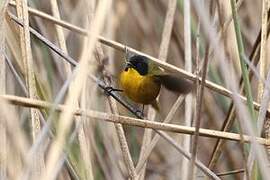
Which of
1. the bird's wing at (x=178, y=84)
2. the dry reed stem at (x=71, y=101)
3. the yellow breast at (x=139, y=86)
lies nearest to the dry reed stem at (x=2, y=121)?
the dry reed stem at (x=71, y=101)

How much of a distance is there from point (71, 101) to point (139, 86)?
95 centimetres

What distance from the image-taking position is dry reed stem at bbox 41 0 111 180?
0.87 metres

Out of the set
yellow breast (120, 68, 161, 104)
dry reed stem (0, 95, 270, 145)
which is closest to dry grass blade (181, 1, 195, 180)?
yellow breast (120, 68, 161, 104)

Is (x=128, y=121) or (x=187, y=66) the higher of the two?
(x=187, y=66)

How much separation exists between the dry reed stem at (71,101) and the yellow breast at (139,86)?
0.88m

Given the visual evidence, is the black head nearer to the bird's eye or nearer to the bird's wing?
the bird's eye

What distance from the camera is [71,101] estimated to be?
3.04 feet

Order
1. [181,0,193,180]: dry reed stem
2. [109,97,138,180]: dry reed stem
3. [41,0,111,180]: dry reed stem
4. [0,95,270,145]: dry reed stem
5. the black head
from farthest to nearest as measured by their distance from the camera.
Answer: the black head
[181,0,193,180]: dry reed stem
[109,97,138,180]: dry reed stem
[0,95,270,145]: dry reed stem
[41,0,111,180]: dry reed stem

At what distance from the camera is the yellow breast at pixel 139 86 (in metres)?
1.85

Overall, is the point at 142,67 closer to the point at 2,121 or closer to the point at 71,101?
the point at 2,121

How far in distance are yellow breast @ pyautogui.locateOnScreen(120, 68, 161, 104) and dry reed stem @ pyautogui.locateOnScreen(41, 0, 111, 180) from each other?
0.88 metres

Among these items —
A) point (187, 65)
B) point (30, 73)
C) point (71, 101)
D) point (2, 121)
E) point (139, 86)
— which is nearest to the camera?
point (71, 101)

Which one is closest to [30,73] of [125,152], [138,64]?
[125,152]

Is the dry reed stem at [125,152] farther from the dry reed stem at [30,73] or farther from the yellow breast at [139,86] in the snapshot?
the yellow breast at [139,86]
